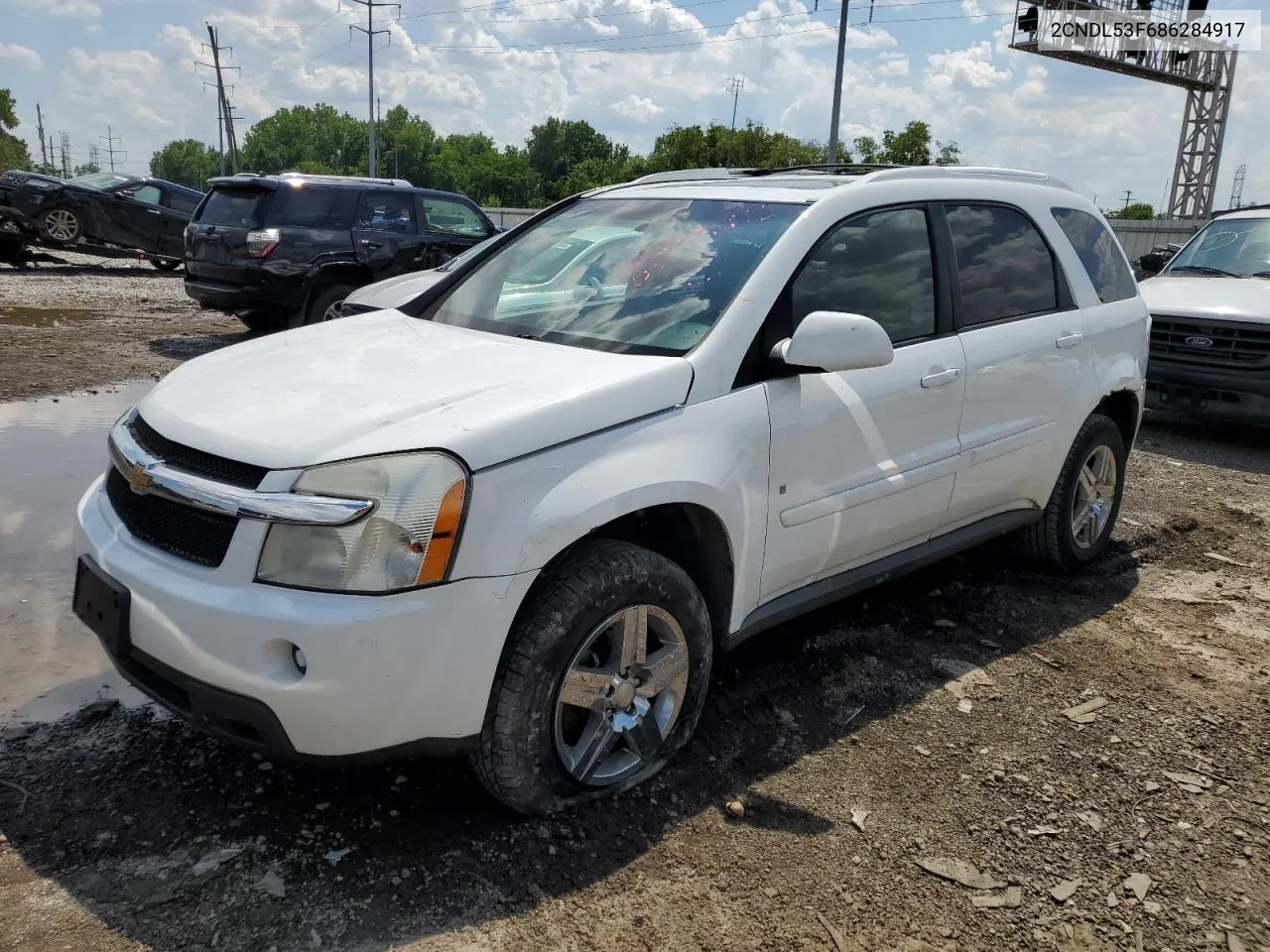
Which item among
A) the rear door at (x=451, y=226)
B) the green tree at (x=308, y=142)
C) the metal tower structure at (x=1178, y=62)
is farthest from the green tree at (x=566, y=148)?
the rear door at (x=451, y=226)

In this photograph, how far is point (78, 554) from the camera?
111 inches

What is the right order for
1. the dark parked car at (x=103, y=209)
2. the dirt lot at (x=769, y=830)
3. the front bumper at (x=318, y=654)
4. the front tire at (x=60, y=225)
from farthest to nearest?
the front tire at (x=60, y=225), the dark parked car at (x=103, y=209), the dirt lot at (x=769, y=830), the front bumper at (x=318, y=654)

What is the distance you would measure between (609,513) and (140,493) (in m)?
1.24

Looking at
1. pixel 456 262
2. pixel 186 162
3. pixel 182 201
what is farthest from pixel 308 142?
pixel 456 262

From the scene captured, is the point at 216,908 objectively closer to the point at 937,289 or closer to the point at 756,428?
the point at 756,428

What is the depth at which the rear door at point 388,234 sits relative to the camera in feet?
34.7

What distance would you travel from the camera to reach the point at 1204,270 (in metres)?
9.11

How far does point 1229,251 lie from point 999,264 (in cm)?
641

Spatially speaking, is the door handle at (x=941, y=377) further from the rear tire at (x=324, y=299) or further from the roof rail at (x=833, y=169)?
the rear tire at (x=324, y=299)

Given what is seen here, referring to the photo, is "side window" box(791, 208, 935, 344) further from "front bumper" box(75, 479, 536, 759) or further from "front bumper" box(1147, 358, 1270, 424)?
"front bumper" box(1147, 358, 1270, 424)

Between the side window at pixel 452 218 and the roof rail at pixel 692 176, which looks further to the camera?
the side window at pixel 452 218

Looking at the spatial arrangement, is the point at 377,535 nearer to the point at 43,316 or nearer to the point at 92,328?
the point at 92,328

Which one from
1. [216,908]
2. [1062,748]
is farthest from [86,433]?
[1062,748]

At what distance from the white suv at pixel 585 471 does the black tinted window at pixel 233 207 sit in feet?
23.5
